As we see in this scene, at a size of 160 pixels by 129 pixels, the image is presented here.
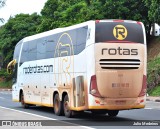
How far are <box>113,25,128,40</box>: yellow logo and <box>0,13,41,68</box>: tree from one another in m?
47.4

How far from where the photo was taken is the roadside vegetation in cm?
3841

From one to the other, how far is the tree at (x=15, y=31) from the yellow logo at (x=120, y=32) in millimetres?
47442

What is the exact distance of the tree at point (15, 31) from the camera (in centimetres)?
6381

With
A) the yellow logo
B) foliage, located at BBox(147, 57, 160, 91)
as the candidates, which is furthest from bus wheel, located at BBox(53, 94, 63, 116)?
foliage, located at BBox(147, 57, 160, 91)

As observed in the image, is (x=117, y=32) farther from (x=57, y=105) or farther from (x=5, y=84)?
(x=5, y=84)

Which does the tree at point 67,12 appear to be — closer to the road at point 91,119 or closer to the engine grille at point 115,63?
the road at point 91,119

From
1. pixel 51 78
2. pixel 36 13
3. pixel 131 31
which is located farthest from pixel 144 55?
pixel 36 13

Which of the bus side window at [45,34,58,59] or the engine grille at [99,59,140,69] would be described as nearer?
the engine grille at [99,59,140,69]

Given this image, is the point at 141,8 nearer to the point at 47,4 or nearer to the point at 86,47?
the point at 47,4

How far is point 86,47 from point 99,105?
2.24 meters

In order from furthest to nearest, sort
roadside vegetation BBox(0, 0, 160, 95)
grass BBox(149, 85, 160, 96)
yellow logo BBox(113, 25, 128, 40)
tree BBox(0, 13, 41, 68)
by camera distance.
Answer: tree BBox(0, 13, 41, 68)
roadside vegetation BBox(0, 0, 160, 95)
grass BBox(149, 85, 160, 96)
yellow logo BBox(113, 25, 128, 40)

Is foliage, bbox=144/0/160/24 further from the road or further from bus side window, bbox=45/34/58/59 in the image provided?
the road

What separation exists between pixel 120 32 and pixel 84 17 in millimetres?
31622

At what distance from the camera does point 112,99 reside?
51.6 feet
